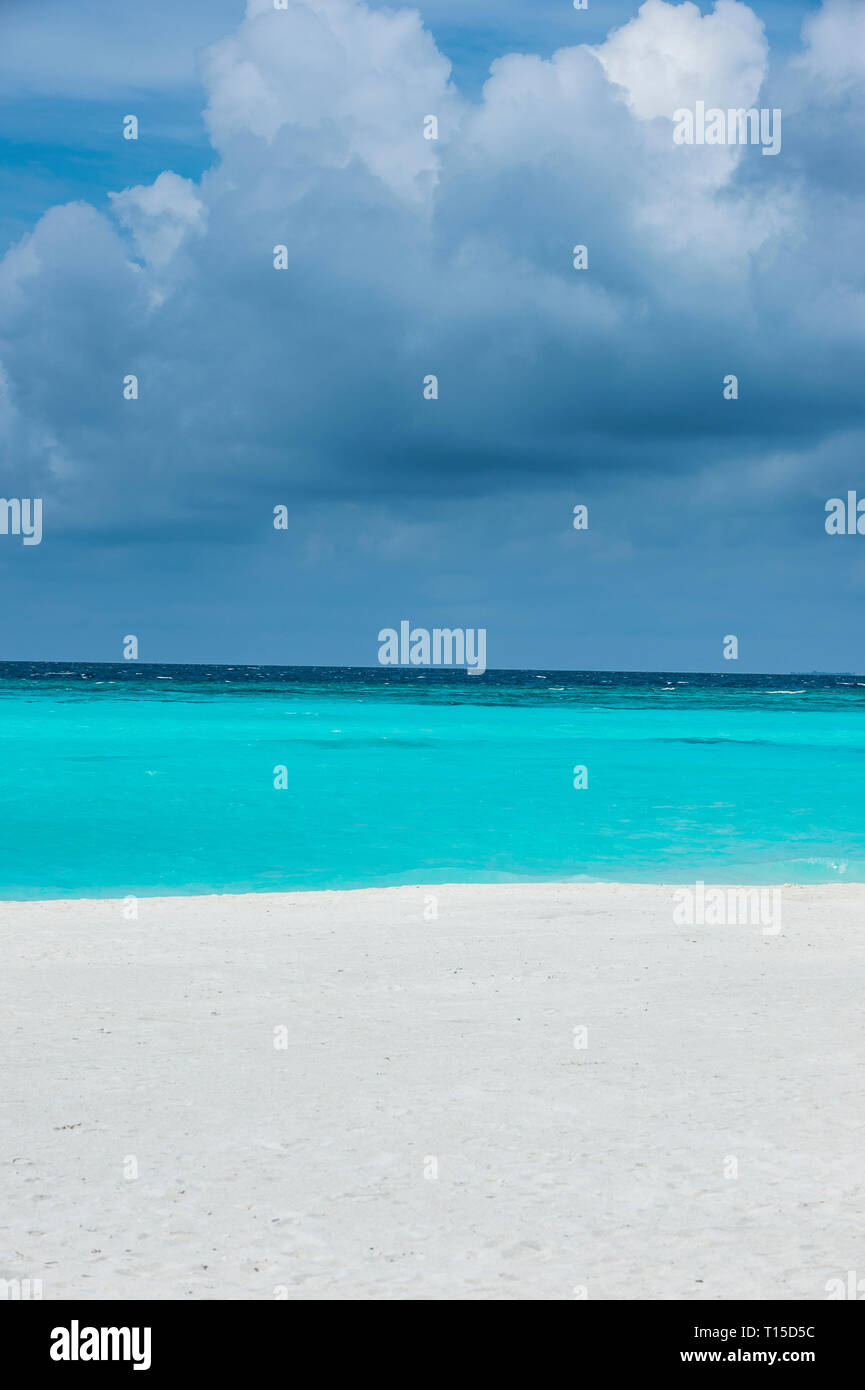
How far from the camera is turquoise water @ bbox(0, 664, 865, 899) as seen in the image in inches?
950

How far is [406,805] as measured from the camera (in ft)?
112

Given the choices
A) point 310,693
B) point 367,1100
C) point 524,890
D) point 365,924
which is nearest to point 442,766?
point 524,890

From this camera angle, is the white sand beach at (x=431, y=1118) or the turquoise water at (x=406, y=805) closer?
the white sand beach at (x=431, y=1118)

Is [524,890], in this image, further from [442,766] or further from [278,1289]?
[442,766]

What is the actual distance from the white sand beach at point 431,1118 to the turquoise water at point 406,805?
10225mm

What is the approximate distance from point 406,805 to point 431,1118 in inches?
1042

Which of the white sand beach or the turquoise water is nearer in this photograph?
the white sand beach

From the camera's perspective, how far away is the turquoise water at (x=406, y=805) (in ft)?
79.2

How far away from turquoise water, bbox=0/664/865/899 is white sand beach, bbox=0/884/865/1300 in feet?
33.5

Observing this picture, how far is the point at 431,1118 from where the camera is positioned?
771 centimetres

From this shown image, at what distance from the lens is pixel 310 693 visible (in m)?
123

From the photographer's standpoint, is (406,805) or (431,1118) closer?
(431,1118)

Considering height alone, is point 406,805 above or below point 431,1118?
above
